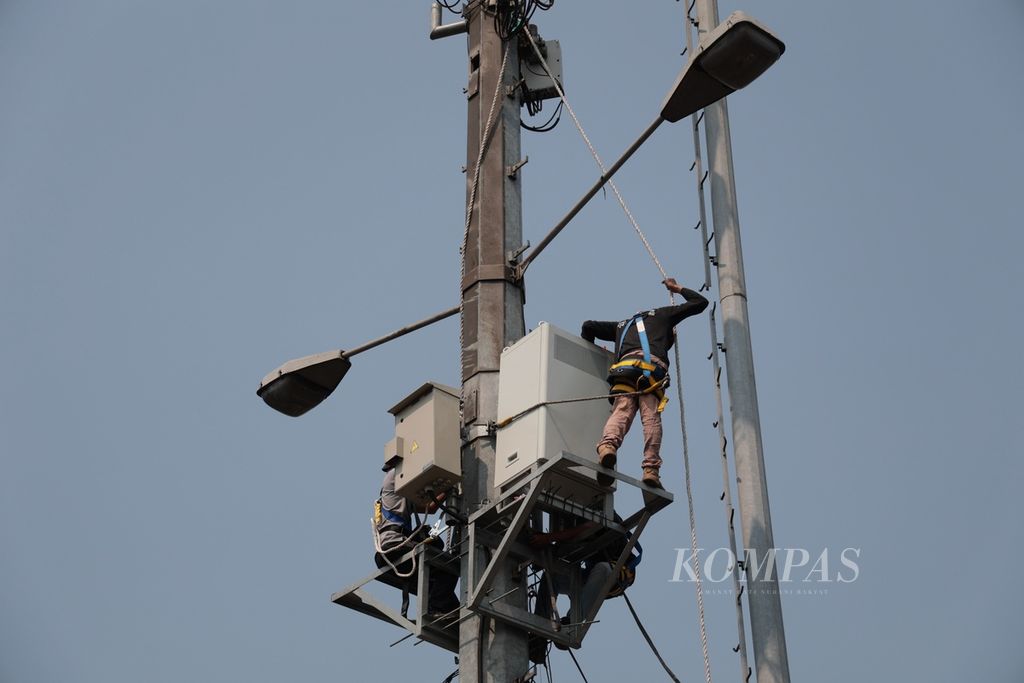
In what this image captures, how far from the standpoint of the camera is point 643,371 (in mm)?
13633

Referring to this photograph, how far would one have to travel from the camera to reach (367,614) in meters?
14.1

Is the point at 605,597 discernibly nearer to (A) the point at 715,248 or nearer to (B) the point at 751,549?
(B) the point at 751,549

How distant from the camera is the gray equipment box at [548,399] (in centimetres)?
1348

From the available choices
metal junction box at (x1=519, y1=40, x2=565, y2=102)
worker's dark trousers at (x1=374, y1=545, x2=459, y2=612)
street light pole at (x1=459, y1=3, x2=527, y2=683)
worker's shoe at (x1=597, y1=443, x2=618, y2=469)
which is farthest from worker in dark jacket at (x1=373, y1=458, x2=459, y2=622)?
metal junction box at (x1=519, y1=40, x2=565, y2=102)

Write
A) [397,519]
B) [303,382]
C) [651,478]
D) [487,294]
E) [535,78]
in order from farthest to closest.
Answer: [535,78], [303,382], [487,294], [397,519], [651,478]

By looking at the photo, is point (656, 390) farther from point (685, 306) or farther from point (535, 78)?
point (535, 78)

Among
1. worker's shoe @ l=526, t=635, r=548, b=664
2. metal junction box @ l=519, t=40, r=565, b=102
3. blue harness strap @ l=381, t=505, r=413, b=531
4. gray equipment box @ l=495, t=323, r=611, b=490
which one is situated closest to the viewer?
gray equipment box @ l=495, t=323, r=611, b=490

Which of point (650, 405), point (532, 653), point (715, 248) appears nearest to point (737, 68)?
point (715, 248)

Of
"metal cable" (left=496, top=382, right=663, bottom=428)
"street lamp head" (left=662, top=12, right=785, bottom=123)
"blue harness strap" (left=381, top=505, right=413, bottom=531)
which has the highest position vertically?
"street lamp head" (left=662, top=12, right=785, bottom=123)

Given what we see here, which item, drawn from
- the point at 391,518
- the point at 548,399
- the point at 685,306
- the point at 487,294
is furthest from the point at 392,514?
the point at 685,306

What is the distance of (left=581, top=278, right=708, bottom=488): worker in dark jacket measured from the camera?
13.3m

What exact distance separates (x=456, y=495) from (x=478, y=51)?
459 centimetres

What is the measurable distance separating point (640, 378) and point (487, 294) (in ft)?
6.06

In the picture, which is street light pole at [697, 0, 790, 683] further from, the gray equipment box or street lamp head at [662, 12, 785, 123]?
street lamp head at [662, 12, 785, 123]
